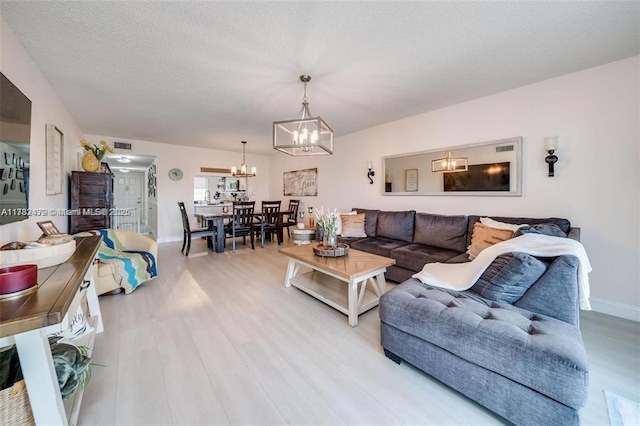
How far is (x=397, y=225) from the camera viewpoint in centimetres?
359

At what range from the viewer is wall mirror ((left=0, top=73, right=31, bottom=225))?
1.37 metres

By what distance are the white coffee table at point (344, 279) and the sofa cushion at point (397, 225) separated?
3.48ft

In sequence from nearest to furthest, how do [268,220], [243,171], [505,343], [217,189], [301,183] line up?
1. [505,343]
2. [268,220]
3. [243,171]
4. [301,183]
5. [217,189]

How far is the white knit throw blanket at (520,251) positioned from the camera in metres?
1.48

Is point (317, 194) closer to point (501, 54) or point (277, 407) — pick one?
point (501, 54)

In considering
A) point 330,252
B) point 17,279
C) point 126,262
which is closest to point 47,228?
point 126,262

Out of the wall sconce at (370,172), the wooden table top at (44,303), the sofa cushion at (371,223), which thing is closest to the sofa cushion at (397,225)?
the sofa cushion at (371,223)

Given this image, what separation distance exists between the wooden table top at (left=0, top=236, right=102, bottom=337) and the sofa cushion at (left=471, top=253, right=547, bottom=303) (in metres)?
2.21

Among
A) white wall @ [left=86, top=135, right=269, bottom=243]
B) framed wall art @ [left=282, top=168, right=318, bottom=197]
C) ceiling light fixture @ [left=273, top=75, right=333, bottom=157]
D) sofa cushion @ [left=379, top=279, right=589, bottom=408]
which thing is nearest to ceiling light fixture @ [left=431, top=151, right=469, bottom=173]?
ceiling light fixture @ [left=273, top=75, right=333, bottom=157]

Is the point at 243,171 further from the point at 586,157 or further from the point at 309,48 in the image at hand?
the point at 586,157

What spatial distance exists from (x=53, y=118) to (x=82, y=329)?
248cm

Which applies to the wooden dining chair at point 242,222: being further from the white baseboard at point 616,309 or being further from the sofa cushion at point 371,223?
the white baseboard at point 616,309

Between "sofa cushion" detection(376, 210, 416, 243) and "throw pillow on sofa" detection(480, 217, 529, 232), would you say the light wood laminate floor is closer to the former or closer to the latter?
"throw pillow on sofa" detection(480, 217, 529, 232)

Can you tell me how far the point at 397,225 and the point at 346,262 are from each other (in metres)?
1.52
